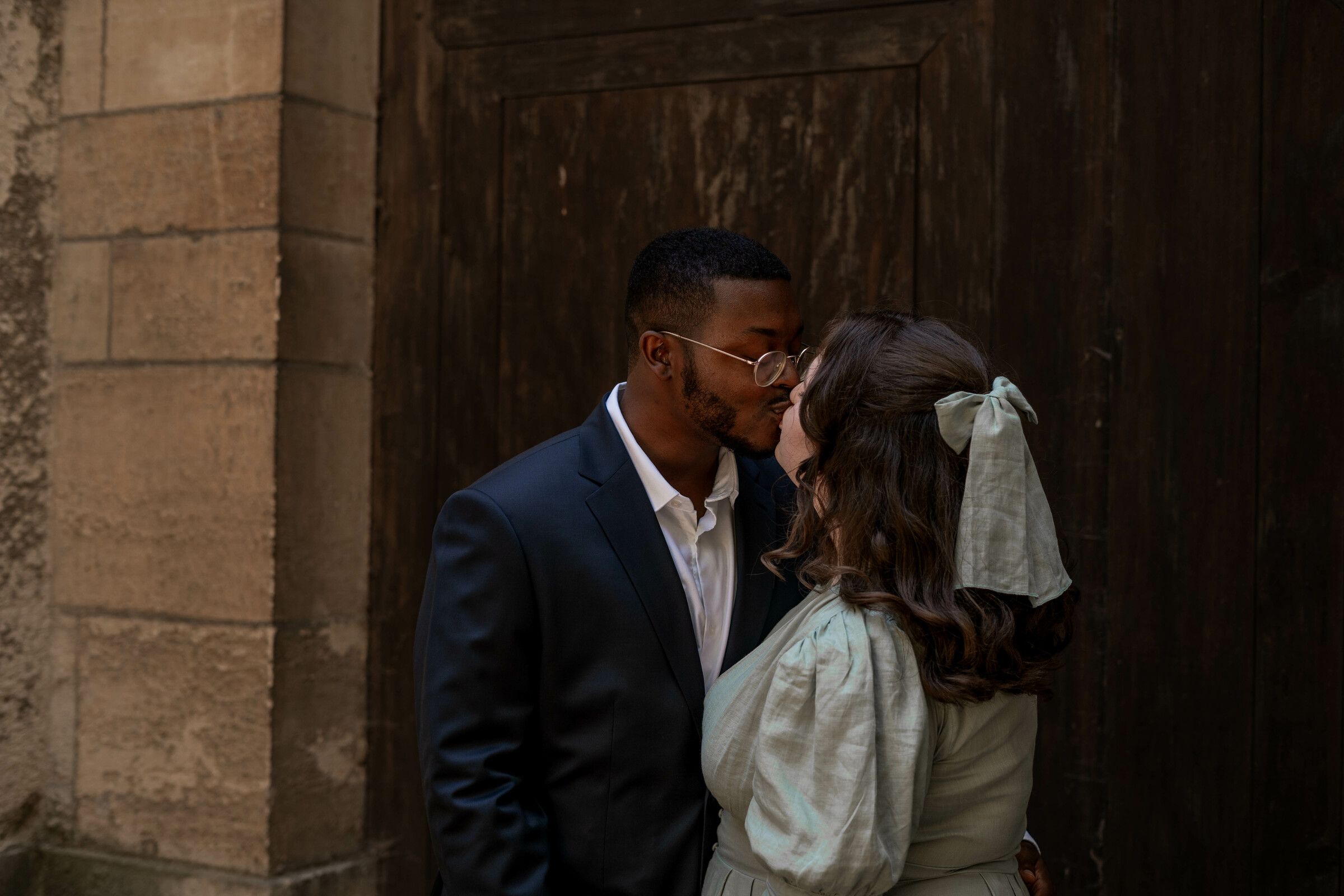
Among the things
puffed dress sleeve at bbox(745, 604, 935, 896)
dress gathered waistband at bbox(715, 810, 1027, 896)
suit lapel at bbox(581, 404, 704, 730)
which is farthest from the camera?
suit lapel at bbox(581, 404, 704, 730)

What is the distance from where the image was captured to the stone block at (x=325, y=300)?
10.4 ft

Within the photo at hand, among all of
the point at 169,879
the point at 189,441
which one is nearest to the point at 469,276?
the point at 189,441

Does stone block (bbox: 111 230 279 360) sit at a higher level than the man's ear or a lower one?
higher

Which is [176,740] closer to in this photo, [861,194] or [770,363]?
[770,363]

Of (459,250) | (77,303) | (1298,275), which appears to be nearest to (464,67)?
(459,250)

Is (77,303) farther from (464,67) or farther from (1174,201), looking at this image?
(1174,201)

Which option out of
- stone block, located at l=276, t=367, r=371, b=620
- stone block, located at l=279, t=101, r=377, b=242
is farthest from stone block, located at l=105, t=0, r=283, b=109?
stone block, located at l=276, t=367, r=371, b=620

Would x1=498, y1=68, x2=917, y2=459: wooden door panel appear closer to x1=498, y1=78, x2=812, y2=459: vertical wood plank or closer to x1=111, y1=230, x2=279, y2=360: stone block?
x1=498, y1=78, x2=812, y2=459: vertical wood plank

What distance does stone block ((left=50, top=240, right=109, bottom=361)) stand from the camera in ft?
11.0

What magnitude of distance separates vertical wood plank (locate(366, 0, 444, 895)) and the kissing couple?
117cm

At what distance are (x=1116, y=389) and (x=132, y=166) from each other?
2.61 metres

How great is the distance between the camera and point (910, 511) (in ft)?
5.52

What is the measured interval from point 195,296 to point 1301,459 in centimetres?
270

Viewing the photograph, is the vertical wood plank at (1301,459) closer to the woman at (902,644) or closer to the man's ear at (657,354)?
the woman at (902,644)
